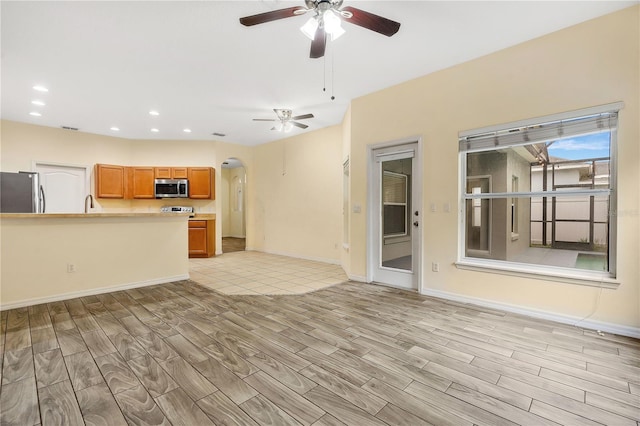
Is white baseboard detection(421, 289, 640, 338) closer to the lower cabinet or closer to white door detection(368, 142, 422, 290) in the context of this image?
white door detection(368, 142, 422, 290)

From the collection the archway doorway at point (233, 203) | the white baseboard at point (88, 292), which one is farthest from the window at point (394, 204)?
the archway doorway at point (233, 203)

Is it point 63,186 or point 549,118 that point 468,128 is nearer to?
point 549,118

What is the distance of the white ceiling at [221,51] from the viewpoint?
8.30 feet

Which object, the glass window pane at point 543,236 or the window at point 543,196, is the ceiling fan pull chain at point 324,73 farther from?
the glass window pane at point 543,236

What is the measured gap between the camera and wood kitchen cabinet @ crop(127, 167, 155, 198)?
6.70 metres

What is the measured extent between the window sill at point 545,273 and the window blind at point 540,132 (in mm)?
1365

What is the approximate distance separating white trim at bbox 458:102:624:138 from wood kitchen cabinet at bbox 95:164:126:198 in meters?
7.23

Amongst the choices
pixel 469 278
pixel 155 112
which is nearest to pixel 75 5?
pixel 155 112

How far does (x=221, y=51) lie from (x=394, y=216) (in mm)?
3193

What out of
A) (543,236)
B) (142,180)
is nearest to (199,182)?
(142,180)

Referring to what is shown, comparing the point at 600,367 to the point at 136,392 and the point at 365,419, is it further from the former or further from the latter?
the point at 136,392

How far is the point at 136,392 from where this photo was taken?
1.73 metres

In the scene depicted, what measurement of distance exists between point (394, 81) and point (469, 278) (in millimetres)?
2795

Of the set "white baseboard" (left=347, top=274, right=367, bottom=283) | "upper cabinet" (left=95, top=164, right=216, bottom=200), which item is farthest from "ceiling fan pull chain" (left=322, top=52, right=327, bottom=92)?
"upper cabinet" (left=95, top=164, right=216, bottom=200)
